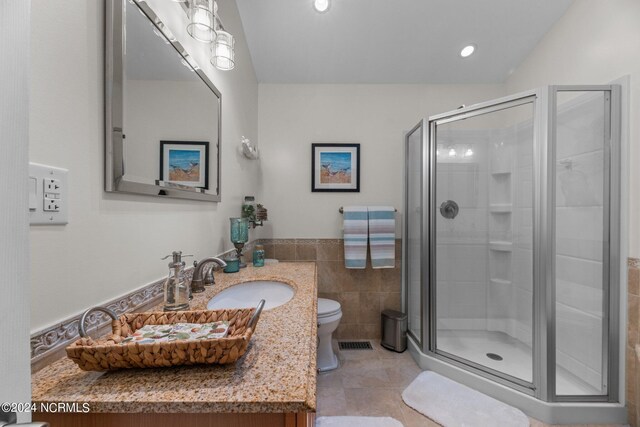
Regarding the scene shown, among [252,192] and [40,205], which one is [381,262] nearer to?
[252,192]

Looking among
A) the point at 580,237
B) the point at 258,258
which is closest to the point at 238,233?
the point at 258,258

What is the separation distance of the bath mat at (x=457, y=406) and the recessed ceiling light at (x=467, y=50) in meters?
2.44

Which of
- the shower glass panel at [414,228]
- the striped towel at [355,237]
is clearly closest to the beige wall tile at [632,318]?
the shower glass panel at [414,228]

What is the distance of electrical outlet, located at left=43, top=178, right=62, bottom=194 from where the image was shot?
21.4 inches

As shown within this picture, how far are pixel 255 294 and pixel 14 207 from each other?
3.46 feet

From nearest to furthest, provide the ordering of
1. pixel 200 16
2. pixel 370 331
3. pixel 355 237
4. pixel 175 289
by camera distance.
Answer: pixel 175 289, pixel 200 16, pixel 355 237, pixel 370 331

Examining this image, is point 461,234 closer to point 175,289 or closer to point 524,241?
point 524,241

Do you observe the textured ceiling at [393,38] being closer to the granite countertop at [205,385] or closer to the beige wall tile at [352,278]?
the beige wall tile at [352,278]

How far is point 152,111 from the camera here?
2.93 feet

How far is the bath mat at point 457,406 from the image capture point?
140 centimetres

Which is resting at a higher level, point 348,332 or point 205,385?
point 205,385

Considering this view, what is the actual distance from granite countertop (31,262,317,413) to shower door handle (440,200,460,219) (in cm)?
164

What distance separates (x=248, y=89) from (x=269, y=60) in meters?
0.34

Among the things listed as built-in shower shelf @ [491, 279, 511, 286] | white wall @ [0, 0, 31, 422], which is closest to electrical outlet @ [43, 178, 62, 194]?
white wall @ [0, 0, 31, 422]
